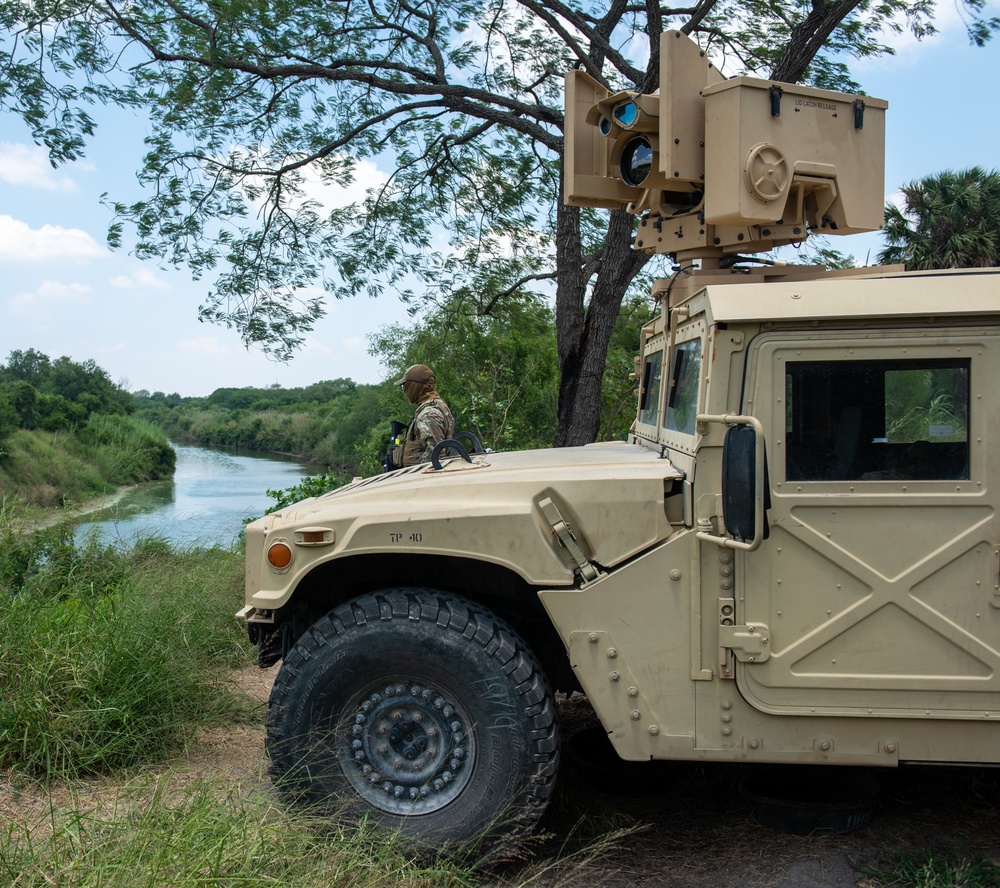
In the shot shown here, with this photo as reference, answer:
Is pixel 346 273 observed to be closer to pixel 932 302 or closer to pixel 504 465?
pixel 504 465

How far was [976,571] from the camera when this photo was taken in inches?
117

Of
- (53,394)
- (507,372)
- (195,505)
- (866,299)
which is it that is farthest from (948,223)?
(53,394)

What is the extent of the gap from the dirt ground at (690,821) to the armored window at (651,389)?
147 cm

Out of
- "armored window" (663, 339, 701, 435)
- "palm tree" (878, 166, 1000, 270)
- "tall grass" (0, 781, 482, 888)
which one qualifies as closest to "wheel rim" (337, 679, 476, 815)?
"tall grass" (0, 781, 482, 888)

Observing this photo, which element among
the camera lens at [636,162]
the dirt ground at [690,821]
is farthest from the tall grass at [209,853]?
the camera lens at [636,162]

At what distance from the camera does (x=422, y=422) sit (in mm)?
6199

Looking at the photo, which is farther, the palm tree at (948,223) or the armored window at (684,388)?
the palm tree at (948,223)

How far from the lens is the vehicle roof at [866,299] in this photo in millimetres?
2963

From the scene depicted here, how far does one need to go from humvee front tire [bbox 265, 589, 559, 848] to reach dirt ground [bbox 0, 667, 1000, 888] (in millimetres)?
215

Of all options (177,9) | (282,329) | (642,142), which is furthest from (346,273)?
(642,142)

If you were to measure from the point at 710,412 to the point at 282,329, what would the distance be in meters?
8.74

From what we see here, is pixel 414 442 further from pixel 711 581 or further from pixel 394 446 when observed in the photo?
pixel 711 581

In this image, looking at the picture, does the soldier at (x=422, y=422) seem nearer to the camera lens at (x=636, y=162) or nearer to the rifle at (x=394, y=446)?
the rifle at (x=394, y=446)

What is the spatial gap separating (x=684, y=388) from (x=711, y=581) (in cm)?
83
